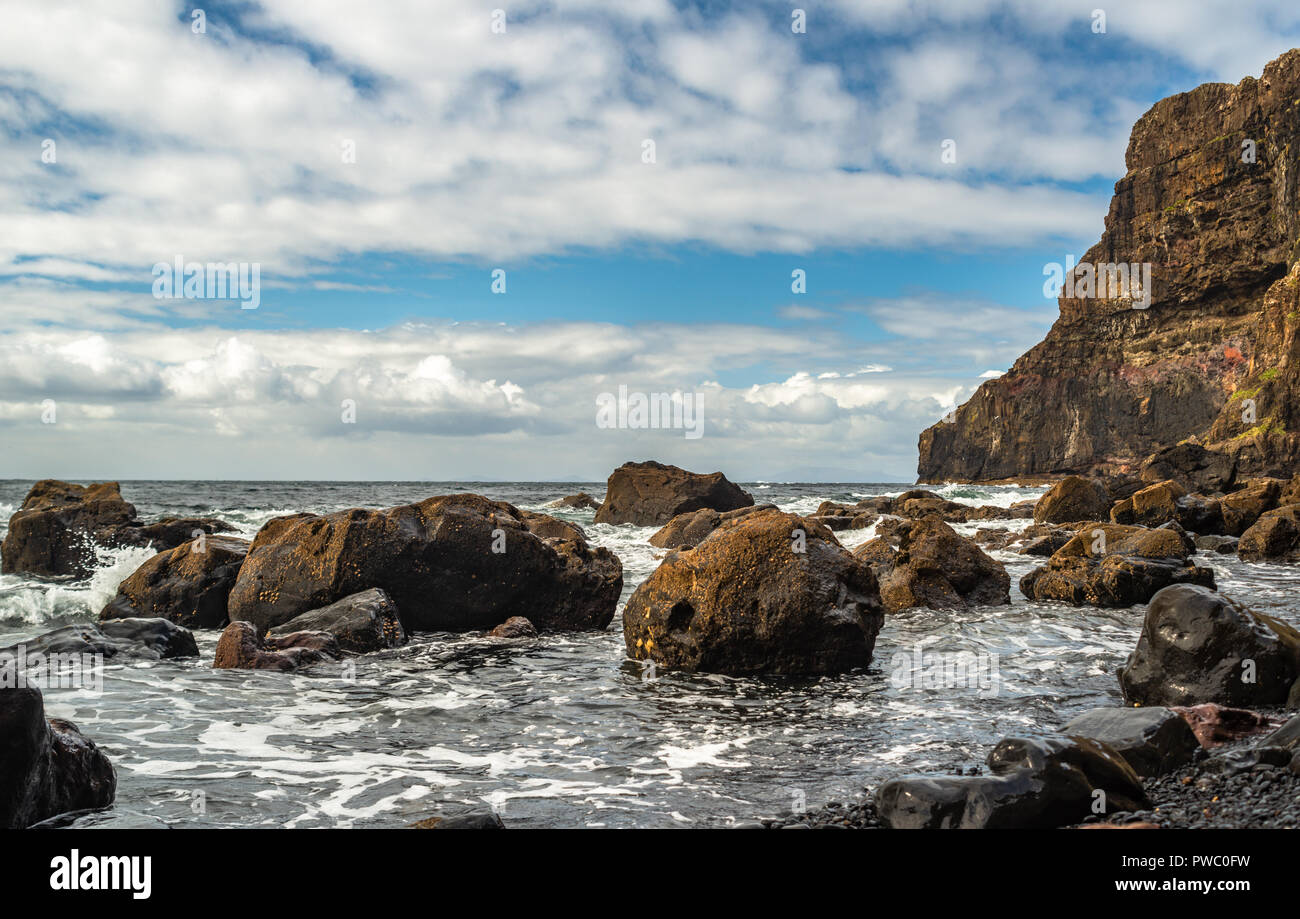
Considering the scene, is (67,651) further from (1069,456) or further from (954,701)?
(1069,456)

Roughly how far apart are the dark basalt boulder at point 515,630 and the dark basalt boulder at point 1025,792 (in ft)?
24.2

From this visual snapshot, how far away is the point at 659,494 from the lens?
108ft

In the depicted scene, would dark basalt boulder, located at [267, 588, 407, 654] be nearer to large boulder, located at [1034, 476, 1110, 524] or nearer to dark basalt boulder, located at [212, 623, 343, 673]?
dark basalt boulder, located at [212, 623, 343, 673]

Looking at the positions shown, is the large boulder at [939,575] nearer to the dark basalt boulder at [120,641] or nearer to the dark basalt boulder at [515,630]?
the dark basalt boulder at [515,630]

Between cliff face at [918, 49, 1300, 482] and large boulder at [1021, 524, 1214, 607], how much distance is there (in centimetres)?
3836

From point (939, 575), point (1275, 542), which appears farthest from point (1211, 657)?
point (1275, 542)

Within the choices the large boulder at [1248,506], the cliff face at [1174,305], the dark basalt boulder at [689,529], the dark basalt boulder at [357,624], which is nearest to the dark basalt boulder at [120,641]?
the dark basalt boulder at [357,624]

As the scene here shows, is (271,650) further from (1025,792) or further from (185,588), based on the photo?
(1025,792)

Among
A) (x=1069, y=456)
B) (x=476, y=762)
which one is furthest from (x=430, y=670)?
(x=1069, y=456)

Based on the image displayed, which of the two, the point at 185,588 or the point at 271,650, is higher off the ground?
the point at 185,588

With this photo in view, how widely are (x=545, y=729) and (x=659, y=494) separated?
1014 inches

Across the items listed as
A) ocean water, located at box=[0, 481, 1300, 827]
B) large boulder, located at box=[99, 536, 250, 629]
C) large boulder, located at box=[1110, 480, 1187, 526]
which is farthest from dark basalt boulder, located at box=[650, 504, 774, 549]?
large boulder, located at box=[99, 536, 250, 629]

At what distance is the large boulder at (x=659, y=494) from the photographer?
105 ft
